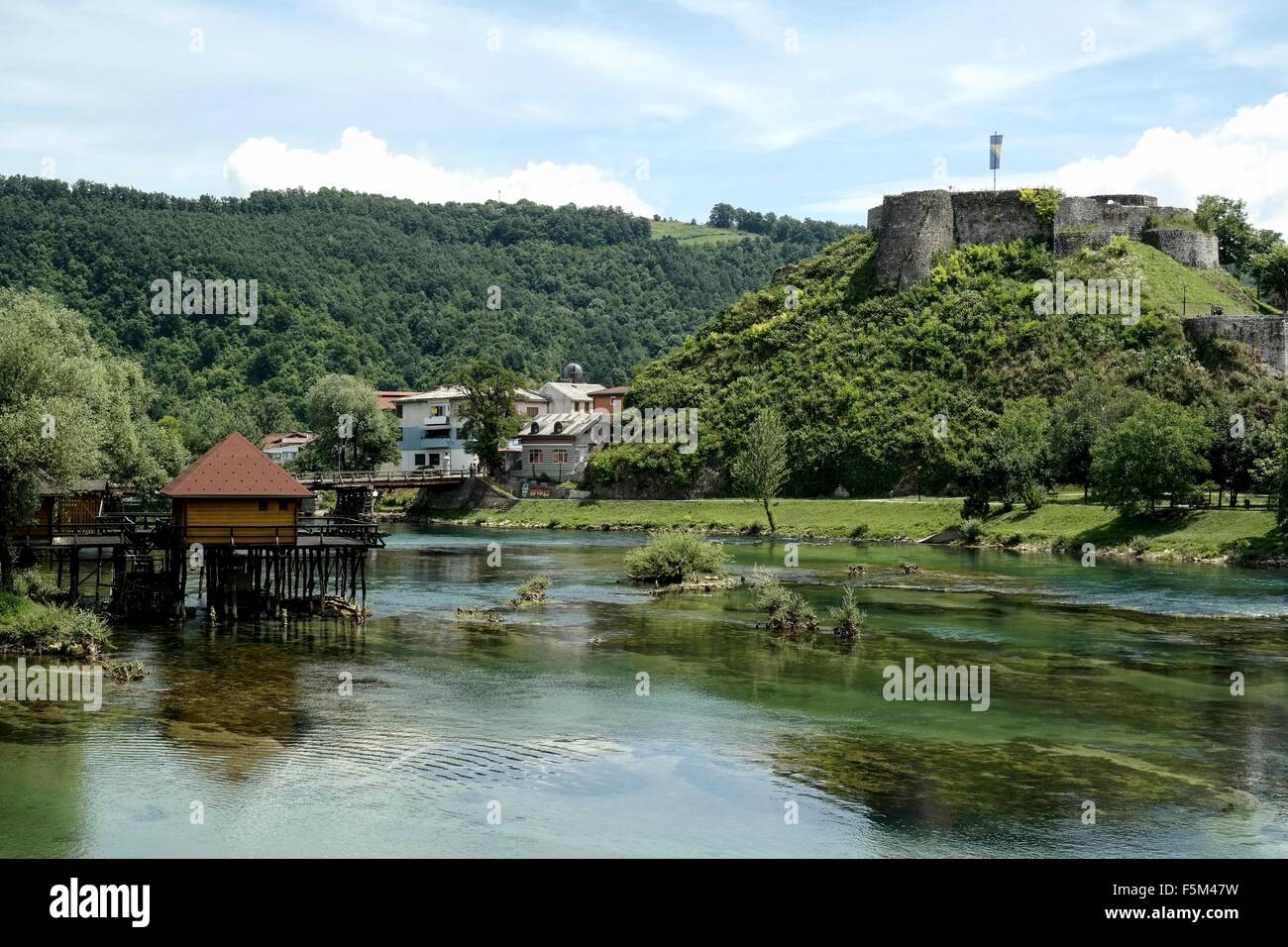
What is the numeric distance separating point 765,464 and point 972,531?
1591 centimetres

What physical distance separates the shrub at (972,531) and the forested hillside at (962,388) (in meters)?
4.32

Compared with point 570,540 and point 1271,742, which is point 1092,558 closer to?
point 570,540

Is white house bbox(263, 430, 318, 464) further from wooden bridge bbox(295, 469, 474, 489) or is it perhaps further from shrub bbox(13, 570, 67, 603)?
shrub bbox(13, 570, 67, 603)

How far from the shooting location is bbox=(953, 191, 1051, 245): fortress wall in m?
112

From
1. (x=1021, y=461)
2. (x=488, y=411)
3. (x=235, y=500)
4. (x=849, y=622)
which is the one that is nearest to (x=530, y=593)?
(x=235, y=500)

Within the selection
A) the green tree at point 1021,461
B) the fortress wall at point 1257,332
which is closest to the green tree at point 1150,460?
the green tree at point 1021,461

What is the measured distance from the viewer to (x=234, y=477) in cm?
4219

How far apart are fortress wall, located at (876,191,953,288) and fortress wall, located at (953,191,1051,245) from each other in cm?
103

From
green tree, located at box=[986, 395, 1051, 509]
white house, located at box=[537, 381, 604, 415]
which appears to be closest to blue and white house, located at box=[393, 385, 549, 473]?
white house, located at box=[537, 381, 604, 415]

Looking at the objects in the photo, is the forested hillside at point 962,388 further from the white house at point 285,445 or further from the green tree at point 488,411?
the white house at point 285,445

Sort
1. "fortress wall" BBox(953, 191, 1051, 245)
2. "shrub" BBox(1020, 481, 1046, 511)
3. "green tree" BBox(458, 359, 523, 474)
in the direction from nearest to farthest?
"shrub" BBox(1020, 481, 1046, 511) < "green tree" BBox(458, 359, 523, 474) < "fortress wall" BBox(953, 191, 1051, 245)

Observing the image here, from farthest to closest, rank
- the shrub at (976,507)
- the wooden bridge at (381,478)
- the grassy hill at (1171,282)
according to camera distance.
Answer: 1. the grassy hill at (1171,282)
2. the wooden bridge at (381,478)
3. the shrub at (976,507)

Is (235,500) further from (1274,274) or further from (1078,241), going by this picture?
(1274,274)

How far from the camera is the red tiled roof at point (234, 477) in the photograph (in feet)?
137
